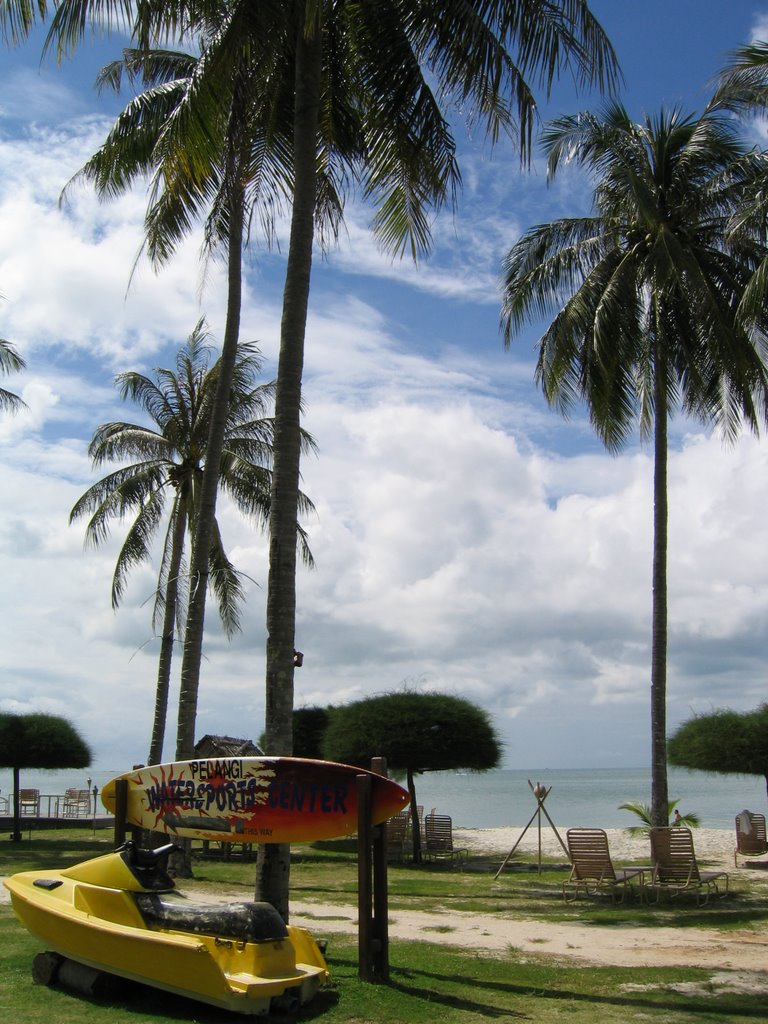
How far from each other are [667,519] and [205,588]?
29.6 feet

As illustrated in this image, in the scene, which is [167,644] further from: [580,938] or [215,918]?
[215,918]

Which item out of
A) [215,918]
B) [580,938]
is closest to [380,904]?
[215,918]

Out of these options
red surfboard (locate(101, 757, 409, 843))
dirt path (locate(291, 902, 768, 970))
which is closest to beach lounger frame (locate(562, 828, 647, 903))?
dirt path (locate(291, 902, 768, 970))

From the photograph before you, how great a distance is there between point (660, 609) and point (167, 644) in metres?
11.3

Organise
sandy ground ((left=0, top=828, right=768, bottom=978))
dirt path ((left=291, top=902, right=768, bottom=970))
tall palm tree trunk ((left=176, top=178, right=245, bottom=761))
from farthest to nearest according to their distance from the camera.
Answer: tall palm tree trunk ((left=176, top=178, right=245, bottom=761)), dirt path ((left=291, top=902, right=768, bottom=970)), sandy ground ((left=0, top=828, right=768, bottom=978))

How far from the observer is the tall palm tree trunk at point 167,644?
2314 centimetres

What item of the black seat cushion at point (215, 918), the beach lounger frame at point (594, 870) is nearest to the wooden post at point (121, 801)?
the black seat cushion at point (215, 918)

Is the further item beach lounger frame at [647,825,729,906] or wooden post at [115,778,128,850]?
beach lounger frame at [647,825,729,906]

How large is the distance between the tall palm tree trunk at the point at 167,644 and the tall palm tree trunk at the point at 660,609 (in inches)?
416

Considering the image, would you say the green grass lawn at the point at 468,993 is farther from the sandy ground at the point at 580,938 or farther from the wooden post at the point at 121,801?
the wooden post at the point at 121,801

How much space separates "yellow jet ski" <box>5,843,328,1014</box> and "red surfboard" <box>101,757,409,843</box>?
1.71 ft

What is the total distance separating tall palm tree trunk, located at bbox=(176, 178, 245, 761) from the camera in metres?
17.4

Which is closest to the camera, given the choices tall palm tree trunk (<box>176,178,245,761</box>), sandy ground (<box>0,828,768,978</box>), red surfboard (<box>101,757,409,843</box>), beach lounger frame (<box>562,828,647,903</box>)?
red surfboard (<box>101,757,409,843</box>)

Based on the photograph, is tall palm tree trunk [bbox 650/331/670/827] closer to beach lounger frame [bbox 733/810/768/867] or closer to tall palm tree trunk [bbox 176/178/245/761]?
beach lounger frame [bbox 733/810/768/867]
